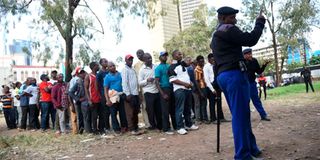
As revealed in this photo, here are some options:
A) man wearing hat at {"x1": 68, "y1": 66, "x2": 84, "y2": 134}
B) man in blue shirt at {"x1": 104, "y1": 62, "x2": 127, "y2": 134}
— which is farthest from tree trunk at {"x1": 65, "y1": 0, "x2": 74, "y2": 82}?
man in blue shirt at {"x1": 104, "y1": 62, "x2": 127, "y2": 134}

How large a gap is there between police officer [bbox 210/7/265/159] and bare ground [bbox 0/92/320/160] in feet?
2.21

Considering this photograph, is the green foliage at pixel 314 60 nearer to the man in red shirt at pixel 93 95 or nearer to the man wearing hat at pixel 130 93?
the man wearing hat at pixel 130 93

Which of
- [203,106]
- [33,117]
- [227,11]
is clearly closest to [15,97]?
[33,117]

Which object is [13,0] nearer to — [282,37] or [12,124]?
[12,124]

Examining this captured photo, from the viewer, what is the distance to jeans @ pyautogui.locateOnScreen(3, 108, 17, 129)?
1337cm

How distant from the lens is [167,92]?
734cm

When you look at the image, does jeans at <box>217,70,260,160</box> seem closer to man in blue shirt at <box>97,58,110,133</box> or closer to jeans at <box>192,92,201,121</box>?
jeans at <box>192,92,201,121</box>

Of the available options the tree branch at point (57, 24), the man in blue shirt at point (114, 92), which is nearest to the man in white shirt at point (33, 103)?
the tree branch at point (57, 24)

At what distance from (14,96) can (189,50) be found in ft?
71.3

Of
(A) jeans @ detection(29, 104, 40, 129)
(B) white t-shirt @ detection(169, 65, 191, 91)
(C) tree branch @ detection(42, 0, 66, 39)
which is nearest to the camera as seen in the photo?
(B) white t-shirt @ detection(169, 65, 191, 91)

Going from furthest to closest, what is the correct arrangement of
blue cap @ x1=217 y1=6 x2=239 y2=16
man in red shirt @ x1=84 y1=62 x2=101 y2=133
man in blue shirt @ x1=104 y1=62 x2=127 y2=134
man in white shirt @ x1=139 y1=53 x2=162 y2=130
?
man in red shirt @ x1=84 y1=62 x2=101 y2=133 → man in blue shirt @ x1=104 y1=62 x2=127 y2=134 → man in white shirt @ x1=139 y1=53 x2=162 y2=130 → blue cap @ x1=217 y1=6 x2=239 y2=16

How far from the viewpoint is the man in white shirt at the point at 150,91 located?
7.60 m

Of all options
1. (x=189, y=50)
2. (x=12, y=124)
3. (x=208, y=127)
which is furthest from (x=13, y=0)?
(x=189, y=50)

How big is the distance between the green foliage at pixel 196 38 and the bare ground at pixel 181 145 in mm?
24828
